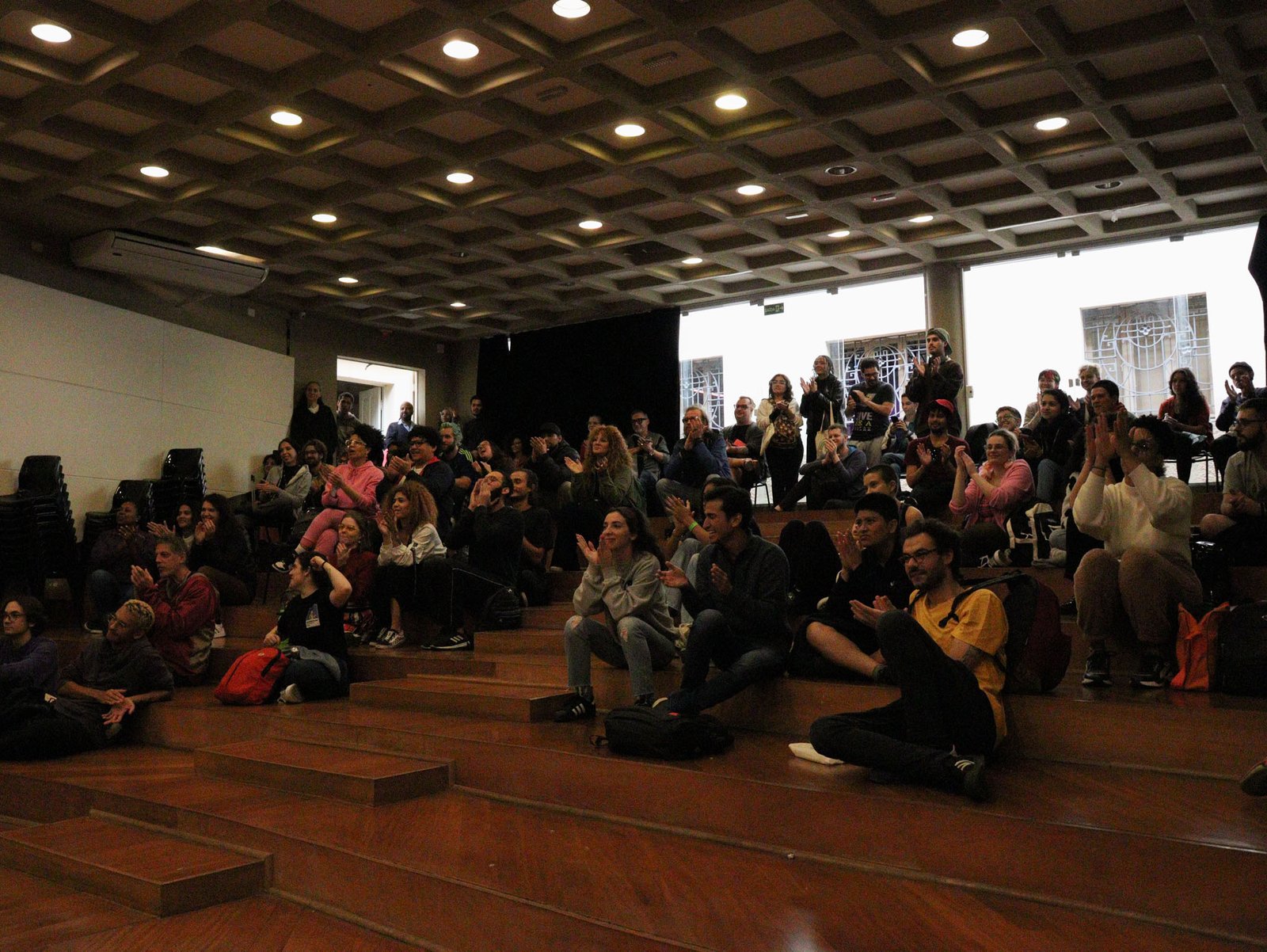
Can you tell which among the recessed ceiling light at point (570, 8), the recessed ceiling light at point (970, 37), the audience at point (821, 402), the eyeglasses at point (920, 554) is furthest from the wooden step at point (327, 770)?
the audience at point (821, 402)

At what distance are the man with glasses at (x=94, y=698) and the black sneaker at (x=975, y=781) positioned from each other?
437 centimetres

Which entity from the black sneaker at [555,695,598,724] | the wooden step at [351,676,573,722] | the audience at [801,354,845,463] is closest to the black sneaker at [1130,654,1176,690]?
the black sneaker at [555,695,598,724]

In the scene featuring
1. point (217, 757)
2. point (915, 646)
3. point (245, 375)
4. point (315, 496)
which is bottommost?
point (217, 757)

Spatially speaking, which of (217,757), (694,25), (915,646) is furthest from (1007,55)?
(217,757)

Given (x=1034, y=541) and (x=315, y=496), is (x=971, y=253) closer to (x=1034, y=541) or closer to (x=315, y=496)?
(x=1034, y=541)

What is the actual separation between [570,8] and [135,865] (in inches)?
189

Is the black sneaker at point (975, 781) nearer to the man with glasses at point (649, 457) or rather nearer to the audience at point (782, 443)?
the audience at point (782, 443)

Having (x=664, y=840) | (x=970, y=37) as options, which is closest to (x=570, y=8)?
(x=970, y=37)

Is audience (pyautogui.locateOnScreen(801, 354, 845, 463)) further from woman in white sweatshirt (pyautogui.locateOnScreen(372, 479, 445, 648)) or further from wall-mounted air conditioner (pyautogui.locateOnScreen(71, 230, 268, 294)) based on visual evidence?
wall-mounted air conditioner (pyautogui.locateOnScreen(71, 230, 268, 294))

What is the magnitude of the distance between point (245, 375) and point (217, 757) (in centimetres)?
732

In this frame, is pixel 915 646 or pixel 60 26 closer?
pixel 915 646

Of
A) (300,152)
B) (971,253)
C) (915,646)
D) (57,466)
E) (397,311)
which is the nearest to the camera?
(915,646)

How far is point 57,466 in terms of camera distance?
8.83 meters

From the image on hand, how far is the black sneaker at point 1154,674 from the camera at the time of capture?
4.17m
